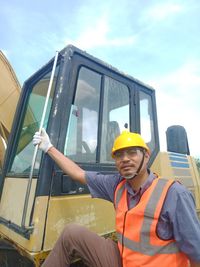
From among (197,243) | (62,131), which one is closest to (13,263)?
(62,131)

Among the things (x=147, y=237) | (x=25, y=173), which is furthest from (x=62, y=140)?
(x=147, y=237)

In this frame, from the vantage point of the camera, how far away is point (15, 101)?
3188mm

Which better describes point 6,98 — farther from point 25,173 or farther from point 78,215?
point 78,215

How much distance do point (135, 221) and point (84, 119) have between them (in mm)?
1052

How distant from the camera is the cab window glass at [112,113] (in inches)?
106

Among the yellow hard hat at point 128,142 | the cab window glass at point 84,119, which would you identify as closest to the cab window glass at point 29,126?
the cab window glass at point 84,119

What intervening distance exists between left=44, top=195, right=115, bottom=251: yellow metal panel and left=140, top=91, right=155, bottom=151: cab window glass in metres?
0.95

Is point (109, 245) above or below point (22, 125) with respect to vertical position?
below

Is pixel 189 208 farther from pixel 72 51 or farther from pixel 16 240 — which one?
pixel 72 51

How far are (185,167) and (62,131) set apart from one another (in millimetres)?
2090

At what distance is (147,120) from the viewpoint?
3291 mm

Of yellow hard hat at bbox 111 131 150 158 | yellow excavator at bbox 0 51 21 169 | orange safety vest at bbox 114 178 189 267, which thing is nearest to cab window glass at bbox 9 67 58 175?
yellow excavator at bbox 0 51 21 169

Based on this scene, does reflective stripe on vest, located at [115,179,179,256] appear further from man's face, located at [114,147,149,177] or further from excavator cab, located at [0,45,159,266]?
excavator cab, located at [0,45,159,266]

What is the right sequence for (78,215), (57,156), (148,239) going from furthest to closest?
(78,215)
(57,156)
(148,239)
